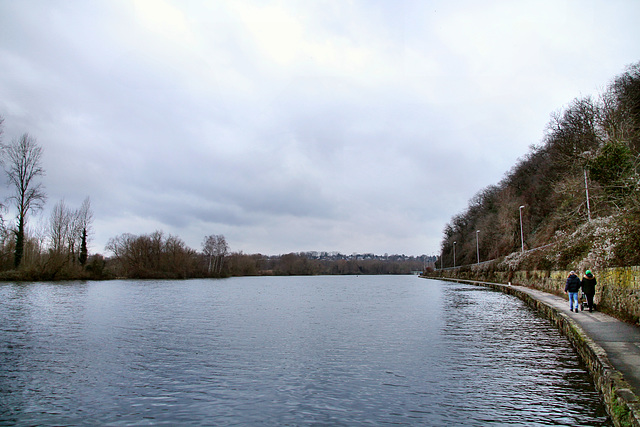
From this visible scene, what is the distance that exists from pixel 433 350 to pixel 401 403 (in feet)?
17.9

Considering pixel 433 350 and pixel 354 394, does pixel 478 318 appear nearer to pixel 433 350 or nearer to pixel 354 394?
pixel 433 350

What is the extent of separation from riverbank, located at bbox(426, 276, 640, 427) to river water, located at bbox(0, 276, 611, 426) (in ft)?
1.34

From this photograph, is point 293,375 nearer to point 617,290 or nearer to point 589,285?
point 617,290

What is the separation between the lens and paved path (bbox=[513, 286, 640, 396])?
7748mm

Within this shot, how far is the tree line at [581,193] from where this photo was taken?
19484 millimetres

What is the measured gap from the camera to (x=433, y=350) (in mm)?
13820

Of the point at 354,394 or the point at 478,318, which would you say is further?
the point at 478,318

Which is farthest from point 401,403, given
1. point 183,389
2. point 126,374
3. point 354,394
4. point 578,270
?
point 578,270

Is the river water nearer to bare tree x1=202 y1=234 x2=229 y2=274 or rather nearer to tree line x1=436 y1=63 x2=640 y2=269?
tree line x1=436 y1=63 x2=640 y2=269

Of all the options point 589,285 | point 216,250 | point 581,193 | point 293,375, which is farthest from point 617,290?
point 216,250

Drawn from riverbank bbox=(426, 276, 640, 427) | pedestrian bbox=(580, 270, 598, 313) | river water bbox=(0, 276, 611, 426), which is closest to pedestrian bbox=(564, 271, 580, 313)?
pedestrian bbox=(580, 270, 598, 313)

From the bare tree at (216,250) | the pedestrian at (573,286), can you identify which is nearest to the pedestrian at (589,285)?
the pedestrian at (573,286)

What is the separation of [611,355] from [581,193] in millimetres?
25550

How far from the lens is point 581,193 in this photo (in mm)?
A: 31484
